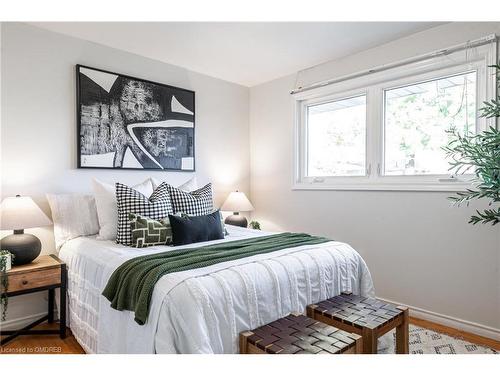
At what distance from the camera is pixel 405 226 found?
2.84 meters

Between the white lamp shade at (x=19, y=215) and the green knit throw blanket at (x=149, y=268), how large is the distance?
87cm

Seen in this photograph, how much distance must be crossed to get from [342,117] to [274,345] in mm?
2622

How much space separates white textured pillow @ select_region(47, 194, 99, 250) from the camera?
2510 millimetres

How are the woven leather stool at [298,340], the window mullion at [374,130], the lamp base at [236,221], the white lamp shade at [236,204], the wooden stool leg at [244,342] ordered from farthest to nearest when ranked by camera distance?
the white lamp shade at [236,204], the lamp base at [236,221], the window mullion at [374,130], the wooden stool leg at [244,342], the woven leather stool at [298,340]

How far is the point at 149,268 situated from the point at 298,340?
83 centimetres

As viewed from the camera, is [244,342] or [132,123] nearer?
[244,342]

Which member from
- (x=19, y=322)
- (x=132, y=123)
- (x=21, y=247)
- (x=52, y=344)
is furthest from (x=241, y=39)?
(x=19, y=322)

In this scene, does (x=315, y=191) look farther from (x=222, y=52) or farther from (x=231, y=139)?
(x=222, y=52)

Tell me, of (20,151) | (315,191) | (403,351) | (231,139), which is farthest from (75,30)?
(403,351)

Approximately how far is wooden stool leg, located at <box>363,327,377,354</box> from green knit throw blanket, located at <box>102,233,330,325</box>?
718mm

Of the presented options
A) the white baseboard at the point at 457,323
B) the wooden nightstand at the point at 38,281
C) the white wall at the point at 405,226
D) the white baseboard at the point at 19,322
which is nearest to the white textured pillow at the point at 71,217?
the wooden nightstand at the point at 38,281

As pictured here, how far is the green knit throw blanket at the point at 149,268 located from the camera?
1562 mm

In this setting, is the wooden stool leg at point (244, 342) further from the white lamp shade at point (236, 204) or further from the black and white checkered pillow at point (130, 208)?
the white lamp shade at point (236, 204)

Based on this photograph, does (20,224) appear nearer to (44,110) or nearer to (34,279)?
→ (34,279)
